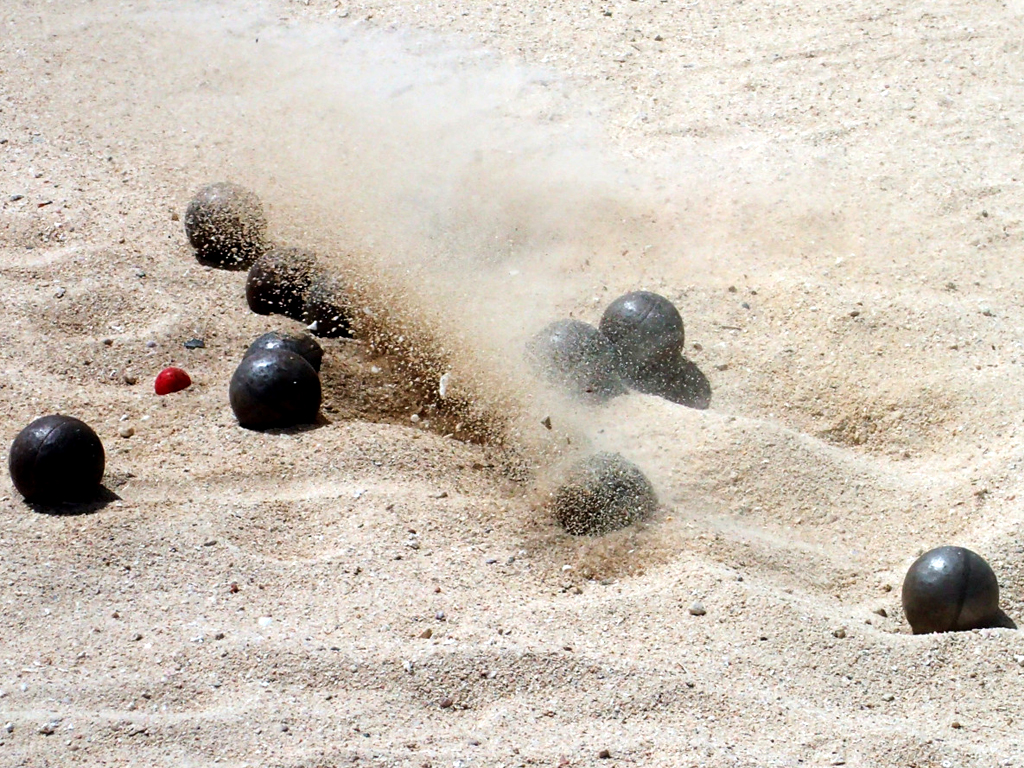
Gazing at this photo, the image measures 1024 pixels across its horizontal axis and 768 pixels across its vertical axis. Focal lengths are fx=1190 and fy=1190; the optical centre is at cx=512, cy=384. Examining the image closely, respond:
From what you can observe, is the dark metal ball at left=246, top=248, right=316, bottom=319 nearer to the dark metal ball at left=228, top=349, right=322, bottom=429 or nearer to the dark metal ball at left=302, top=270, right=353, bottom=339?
the dark metal ball at left=302, top=270, right=353, bottom=339

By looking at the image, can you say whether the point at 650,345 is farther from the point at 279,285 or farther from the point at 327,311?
the point at 279,285

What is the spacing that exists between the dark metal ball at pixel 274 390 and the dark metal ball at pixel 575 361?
1.11m

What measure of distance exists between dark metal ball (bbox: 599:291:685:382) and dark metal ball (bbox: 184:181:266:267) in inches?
88.0

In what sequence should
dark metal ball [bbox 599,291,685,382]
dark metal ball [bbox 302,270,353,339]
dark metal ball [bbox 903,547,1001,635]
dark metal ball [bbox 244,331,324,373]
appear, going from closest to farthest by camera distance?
dark metal ball [bbox 903,547,1001,635]
dark metal ball [bbox 244,331,324,373]
dark metal ball [bbox 599,291,685,382]
dark metal ball [bbox 302,270,353,339]

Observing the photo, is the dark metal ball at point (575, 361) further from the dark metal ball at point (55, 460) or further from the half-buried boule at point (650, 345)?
the dark metal ball at point (55, 460)

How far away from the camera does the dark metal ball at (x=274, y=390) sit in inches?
216

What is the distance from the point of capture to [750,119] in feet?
26.0

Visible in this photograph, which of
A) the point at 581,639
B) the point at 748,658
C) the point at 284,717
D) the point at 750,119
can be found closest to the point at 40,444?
the point at 284,717

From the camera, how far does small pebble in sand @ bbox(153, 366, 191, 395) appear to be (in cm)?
586

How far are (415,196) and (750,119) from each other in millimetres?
2319

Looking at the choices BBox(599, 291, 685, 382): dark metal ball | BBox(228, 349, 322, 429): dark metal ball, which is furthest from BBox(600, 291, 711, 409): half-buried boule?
BBox(228, 349, 322, 429): dark metal ball

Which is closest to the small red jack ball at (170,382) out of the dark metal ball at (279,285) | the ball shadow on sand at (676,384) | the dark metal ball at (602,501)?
the dark metal ball at (279,285)

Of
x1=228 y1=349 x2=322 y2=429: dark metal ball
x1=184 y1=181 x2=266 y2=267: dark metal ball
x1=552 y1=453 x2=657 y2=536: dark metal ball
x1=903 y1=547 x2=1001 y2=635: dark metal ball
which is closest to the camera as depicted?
x1=903 y1=547 x2=1001 y2=635: dark metal ball

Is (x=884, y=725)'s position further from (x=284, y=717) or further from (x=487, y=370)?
(x=487, y=370)
